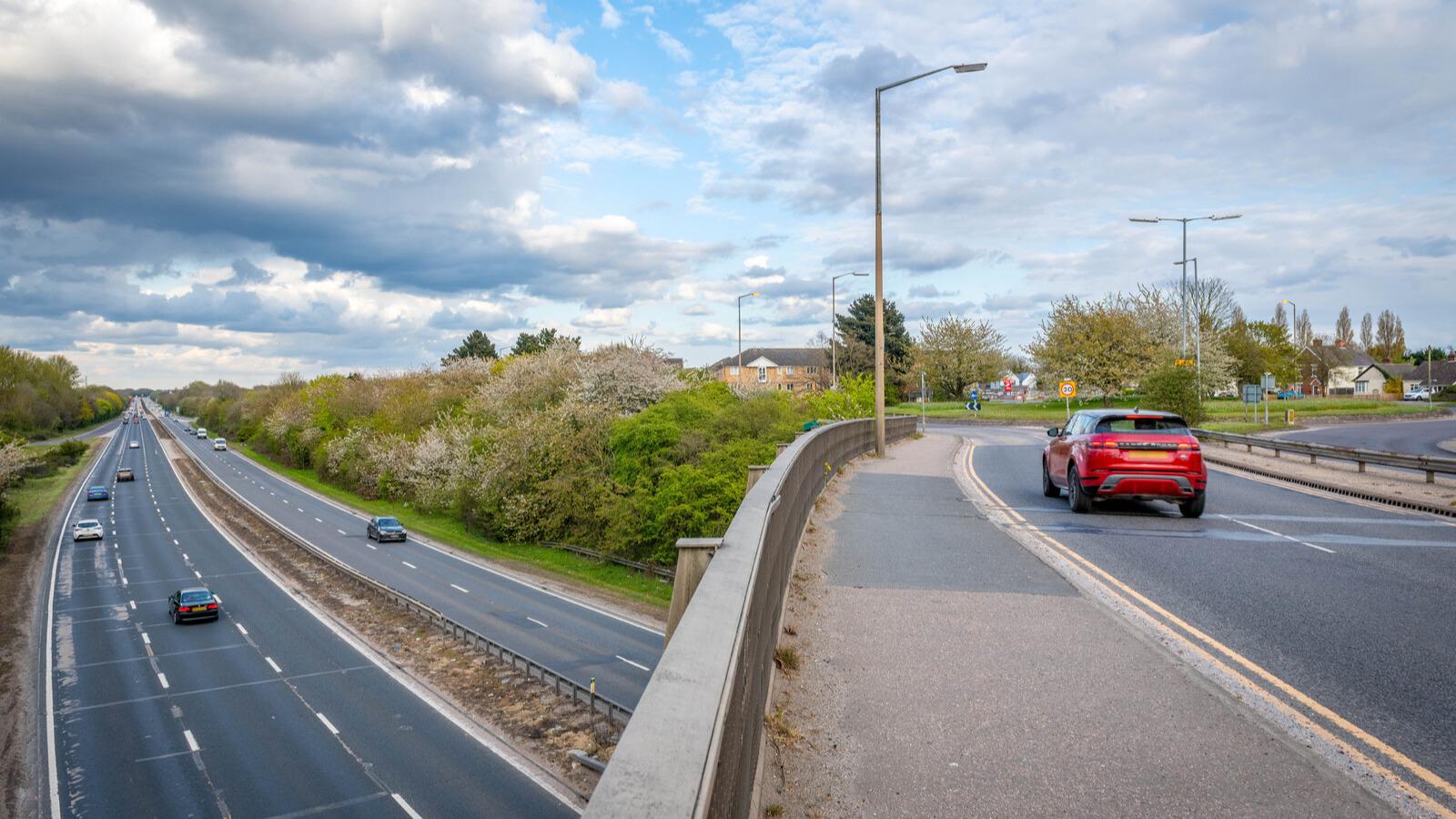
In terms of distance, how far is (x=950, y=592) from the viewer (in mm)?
8430

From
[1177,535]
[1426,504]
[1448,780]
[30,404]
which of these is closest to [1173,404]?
[1426,504]

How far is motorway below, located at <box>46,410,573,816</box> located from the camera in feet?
68.2

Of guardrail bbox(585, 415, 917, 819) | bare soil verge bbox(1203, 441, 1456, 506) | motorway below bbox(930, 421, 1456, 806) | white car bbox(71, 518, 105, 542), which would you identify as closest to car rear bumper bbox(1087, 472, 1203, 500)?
motorway below bbox(930, 421, 1456, 806)

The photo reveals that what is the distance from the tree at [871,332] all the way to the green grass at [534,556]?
48830 mm

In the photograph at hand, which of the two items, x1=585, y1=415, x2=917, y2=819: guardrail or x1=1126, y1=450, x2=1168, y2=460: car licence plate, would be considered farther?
x1=1126, y1=450, x2=1168, y2=460: car licence plate

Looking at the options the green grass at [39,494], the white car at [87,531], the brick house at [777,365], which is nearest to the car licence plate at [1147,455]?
the white car at [87,531]

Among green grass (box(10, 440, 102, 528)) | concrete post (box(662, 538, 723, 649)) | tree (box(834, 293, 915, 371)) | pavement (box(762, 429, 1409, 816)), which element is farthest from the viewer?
tree (box(834, 293, 915, 371))

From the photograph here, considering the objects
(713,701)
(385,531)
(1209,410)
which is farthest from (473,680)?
(1209,410)

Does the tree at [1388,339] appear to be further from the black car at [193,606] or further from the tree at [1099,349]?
the black car at [193,606]

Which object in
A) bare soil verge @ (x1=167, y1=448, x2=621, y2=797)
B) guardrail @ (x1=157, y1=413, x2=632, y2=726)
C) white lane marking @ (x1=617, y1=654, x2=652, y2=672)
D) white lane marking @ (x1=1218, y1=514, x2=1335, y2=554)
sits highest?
white lane marking @ (x1=1218, y1=514, x2=1335, y2=554)

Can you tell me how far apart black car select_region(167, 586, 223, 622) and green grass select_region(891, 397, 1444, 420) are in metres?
49.1

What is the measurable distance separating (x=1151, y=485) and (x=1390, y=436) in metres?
44.3

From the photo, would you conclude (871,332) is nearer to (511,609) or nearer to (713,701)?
(511,609)

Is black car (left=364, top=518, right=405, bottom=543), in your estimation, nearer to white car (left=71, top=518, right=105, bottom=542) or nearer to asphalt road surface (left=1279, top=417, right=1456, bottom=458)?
white car (left=71, top=518, right=105, bottom=542)
